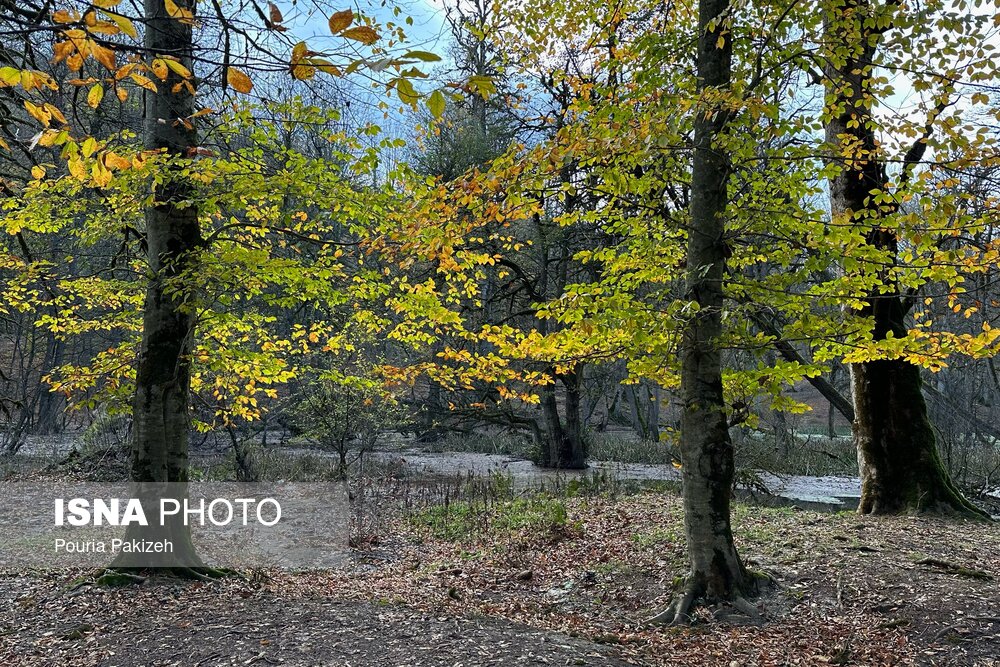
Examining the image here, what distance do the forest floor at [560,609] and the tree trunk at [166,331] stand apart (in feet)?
3.36

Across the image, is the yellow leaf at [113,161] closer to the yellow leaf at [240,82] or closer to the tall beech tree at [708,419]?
the yellow leaf at [240,82]

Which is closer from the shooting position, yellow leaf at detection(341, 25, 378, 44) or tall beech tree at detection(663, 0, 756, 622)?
yellow leaf at detection(341, 25, 378, 44)

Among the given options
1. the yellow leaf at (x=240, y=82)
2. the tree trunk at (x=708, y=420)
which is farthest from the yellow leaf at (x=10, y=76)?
the tree trunk at (x=708, y=420)

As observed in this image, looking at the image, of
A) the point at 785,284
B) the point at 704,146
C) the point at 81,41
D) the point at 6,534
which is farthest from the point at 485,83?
the point at 6,534

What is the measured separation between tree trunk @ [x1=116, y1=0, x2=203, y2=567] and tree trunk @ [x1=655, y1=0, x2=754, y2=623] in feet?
14.7

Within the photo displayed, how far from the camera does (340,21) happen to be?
5.60 ft

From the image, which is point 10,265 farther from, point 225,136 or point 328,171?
point 328,171

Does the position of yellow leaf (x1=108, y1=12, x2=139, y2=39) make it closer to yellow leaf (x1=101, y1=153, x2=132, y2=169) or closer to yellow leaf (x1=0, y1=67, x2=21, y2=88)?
yellow leaf (x1=0, y1=67, x2=21, y2=88)

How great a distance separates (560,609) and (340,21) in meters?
5.34

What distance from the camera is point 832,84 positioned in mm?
5875

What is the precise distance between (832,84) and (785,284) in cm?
213

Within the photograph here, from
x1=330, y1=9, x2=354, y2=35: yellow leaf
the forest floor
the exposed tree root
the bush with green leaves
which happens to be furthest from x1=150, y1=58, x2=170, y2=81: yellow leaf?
the bush with green leaves

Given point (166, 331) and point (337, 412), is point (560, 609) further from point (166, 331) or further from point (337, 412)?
point (337, 412)

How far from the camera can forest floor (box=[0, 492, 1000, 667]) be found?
4285mm
